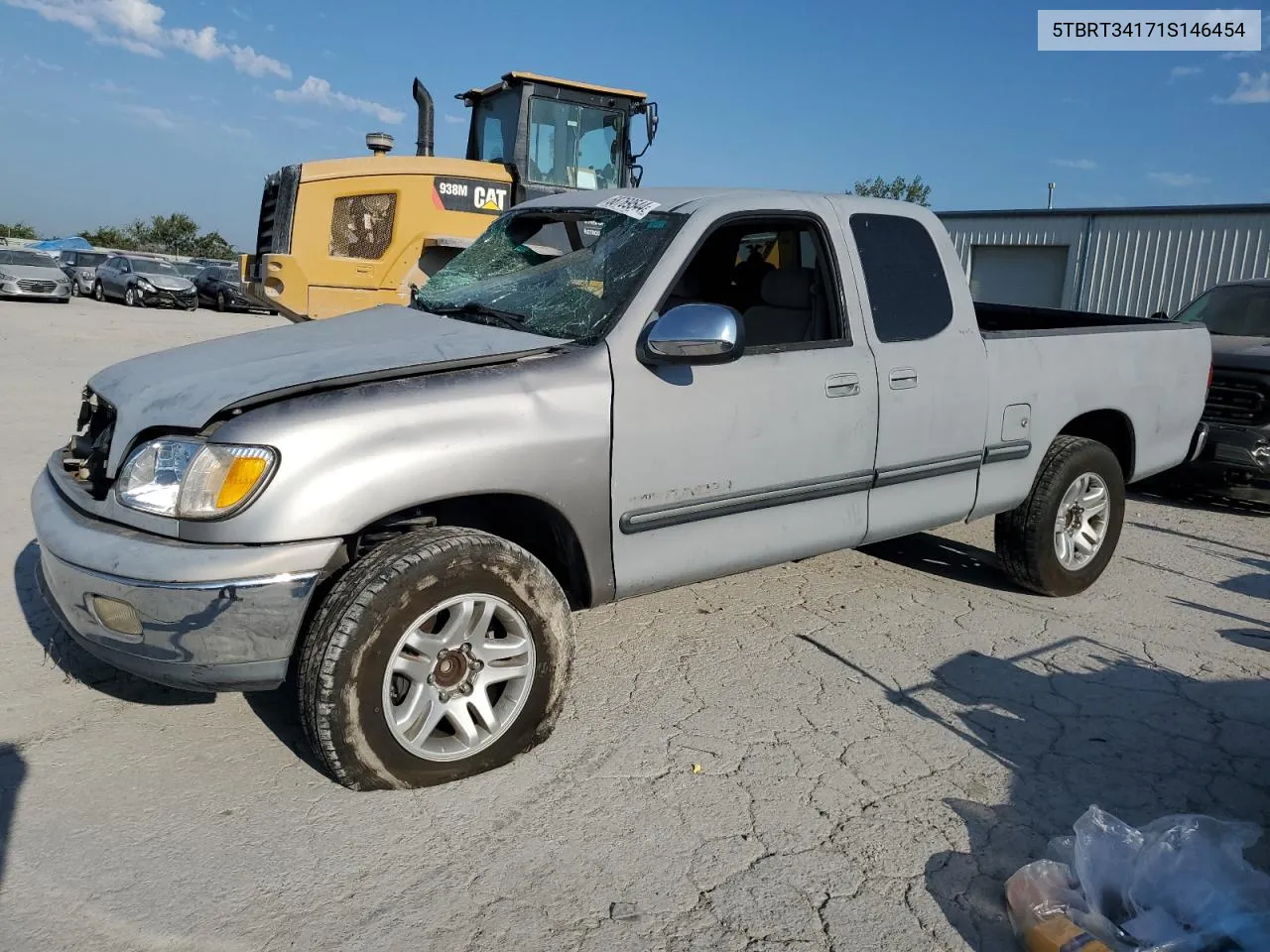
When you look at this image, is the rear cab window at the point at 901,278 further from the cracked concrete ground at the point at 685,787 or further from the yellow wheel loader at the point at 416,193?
the yellow wheel loader at the point at 416,193

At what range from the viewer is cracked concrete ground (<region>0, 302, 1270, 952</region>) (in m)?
2.55

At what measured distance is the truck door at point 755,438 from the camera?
3457 mm

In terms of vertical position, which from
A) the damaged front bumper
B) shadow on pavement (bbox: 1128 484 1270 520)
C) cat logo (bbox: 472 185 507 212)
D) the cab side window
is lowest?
shadow on pavement (bbox: 1128 484 1270 520)

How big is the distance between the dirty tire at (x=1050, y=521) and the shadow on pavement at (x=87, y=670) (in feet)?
12.3

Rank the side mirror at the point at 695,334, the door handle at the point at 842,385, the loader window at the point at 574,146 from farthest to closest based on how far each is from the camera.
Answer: the loader window at the point at 574,146
the door handle at the point at 842,385
the side mirror at the point at 695,334

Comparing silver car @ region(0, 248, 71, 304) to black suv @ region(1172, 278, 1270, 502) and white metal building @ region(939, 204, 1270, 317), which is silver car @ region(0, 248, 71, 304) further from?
black suv @ region(1172, 278, 1270, 502)

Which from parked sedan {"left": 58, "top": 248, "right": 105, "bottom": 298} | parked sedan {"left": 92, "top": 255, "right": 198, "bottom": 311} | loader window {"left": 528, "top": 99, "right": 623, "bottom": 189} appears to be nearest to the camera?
loader window {"left": 528, "top": 99, "right": 623, "bottom": 189}

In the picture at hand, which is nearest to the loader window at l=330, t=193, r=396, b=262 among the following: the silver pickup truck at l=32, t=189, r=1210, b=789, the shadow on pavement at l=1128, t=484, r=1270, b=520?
the silver pickup truck at l=32, t=189, r=1210, b=789

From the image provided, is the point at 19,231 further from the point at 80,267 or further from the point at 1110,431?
the point at 1110,431

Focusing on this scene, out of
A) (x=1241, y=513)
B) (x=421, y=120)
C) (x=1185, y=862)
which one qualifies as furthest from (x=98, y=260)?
(x=1185, y=862)

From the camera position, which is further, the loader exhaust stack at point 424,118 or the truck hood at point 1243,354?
the loader exhaust stack at point 424,118

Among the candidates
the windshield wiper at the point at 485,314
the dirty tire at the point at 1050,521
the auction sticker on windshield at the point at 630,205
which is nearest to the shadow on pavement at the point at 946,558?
the dirty tire at the point at 1050,521

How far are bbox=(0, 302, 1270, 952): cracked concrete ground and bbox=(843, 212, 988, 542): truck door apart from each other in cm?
64

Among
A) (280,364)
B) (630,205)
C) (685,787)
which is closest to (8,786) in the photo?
(280,364)
